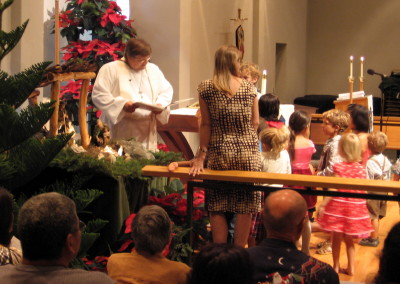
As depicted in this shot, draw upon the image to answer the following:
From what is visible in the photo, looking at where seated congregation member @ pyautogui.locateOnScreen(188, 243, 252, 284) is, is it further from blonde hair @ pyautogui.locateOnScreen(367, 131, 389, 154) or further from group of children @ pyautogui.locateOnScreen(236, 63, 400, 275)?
blonde hair @ pyautogui.locateOnScreen(367, 131, 389, 154)

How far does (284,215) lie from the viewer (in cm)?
294

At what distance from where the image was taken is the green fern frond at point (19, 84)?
147 inches

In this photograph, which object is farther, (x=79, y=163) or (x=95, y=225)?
(x=79, y=163)

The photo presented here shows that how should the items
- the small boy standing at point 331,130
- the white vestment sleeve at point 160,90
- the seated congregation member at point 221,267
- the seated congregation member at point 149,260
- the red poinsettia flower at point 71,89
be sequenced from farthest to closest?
the red poinsettia flower at point 71,89, the white vestment sleeve at point 160,90, the small boy standing at point 331,130, the seated congregation member at point 149,260, the seated congregation member at point 221,267

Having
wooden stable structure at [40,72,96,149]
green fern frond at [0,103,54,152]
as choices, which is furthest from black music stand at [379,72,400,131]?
green fern frond at [0,103,54,152]

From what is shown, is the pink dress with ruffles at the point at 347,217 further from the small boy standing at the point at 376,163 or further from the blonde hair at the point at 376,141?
the blonde hair at the point at 376,141

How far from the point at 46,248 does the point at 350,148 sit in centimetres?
301

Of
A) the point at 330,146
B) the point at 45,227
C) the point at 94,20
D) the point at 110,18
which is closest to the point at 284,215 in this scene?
the point at 45,227

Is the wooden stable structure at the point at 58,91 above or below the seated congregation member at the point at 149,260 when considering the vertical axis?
above

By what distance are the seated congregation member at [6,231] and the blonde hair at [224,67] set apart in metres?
1.71

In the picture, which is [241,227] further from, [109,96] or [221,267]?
[221,267]

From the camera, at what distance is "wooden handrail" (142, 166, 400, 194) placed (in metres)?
3.85

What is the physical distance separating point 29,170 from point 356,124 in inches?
123

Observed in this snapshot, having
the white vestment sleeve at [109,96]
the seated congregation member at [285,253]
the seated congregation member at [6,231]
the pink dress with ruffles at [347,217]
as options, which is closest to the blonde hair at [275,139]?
the pink dress with ruffles at [347,217]
